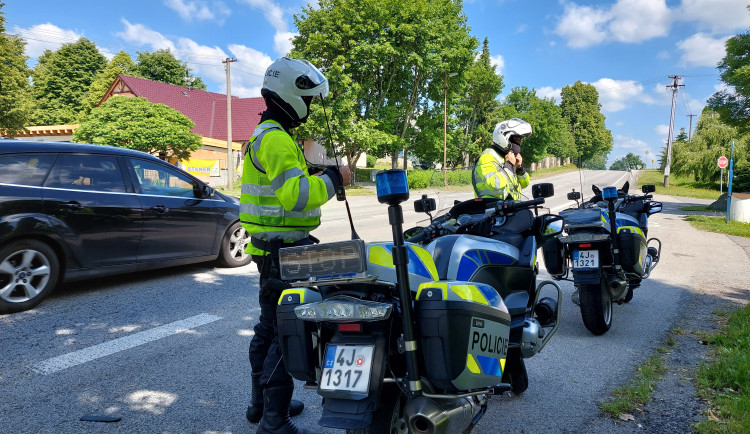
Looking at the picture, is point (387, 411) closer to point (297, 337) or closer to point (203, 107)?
point (297, 337)

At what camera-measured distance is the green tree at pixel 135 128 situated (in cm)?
2459

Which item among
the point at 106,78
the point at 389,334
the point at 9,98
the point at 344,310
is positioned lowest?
the point at 389,334

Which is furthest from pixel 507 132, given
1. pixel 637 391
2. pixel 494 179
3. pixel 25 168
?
pixel 25 168

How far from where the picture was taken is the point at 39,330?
4465 millimetres

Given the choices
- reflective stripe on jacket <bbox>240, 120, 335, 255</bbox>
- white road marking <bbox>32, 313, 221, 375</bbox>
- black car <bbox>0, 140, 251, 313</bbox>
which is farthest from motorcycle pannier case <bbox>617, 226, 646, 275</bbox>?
black car <bbox>0, 140, 251, 313</bbox>

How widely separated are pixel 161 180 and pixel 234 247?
1.44m

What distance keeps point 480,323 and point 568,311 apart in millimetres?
4104

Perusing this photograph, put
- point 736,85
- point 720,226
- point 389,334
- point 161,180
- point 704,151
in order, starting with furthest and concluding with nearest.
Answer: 1. point 704,151
2. point 736,85
3. point 720,226
4. point 161,180
5. point 389,334

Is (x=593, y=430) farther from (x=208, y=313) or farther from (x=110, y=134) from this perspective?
(x=110, y=134)

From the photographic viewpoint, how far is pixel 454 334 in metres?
1.96

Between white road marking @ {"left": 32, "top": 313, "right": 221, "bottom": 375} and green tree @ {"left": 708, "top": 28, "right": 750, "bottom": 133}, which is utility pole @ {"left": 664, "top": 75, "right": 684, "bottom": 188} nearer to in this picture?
green tree @ {"left": 708, "top": 28, "right": 750, "bottom": 133}

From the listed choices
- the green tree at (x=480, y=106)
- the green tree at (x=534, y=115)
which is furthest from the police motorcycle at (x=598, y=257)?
the green tree at (x=534, y=115)

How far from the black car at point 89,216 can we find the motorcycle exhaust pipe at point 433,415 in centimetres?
463

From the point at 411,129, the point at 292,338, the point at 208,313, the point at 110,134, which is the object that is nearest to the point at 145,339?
the point at 208,313
